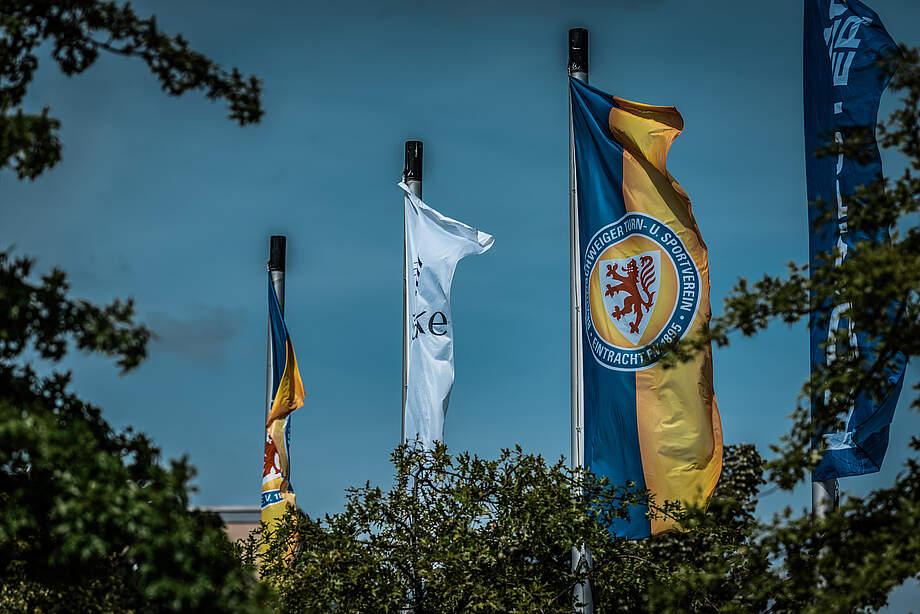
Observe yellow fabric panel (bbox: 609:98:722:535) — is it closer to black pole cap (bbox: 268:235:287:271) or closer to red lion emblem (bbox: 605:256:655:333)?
red lion emblem (bbox: 605:256:655:333)

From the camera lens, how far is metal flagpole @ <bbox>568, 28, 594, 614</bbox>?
42.9ft

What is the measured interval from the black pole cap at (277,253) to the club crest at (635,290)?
1218cm

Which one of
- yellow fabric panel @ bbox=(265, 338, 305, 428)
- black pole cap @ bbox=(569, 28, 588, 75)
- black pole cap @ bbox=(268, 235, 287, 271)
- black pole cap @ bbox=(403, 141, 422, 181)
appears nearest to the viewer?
black pole cap @ bbox=(569, 28, 588, 75)

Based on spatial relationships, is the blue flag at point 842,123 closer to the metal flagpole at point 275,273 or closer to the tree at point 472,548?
the tree at point 472,548

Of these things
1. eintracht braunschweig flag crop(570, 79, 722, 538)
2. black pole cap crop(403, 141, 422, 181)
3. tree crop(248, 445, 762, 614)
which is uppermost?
black pole cap crop(403, 141, 422, 181)

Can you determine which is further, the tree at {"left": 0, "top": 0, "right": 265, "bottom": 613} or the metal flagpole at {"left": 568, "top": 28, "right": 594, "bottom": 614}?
the metal flagpole at {"left": 568, "top": 28, "right": 594, "bottom": 614}

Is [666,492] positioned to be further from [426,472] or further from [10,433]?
[10,433]

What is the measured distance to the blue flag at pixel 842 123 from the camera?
1138 cm

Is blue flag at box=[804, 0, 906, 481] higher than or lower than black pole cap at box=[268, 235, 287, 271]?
lower

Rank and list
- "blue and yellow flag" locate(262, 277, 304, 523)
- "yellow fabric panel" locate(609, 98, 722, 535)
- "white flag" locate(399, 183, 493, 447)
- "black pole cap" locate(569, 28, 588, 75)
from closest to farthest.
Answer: "yellow fabric panel" locate(609, 98, 722, 535) < "black pole cap" locate(569, 28, 588, 75) < "white flag" locate(399, 183, 493, 447) < "blue and yellow flag" locate(262, 277, 304, 523)

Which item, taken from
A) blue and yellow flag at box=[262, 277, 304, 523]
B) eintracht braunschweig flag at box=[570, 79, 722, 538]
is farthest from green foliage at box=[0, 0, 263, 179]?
blue and yellow flag at box=[262, 277, 304, 523]

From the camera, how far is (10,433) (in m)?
6.27

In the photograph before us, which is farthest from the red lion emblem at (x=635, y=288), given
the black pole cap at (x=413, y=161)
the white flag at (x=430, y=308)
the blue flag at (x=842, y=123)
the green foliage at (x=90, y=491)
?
the green foliage at (x=90, y=491)

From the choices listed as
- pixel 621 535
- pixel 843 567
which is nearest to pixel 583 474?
pixel 621 535
